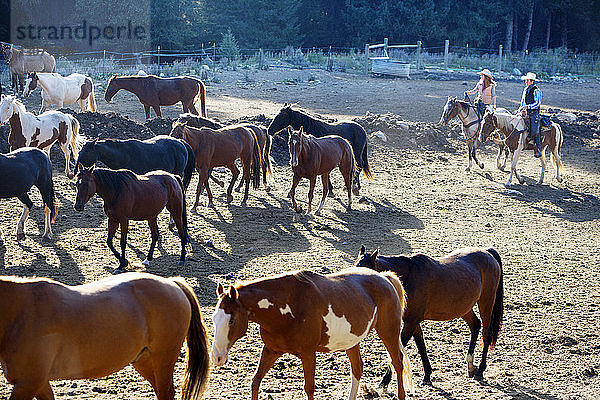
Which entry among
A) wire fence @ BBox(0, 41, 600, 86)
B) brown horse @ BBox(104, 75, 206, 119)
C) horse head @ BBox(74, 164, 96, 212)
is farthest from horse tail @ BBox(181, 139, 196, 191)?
wire fence @ BBox(0, 41, 600, 86)

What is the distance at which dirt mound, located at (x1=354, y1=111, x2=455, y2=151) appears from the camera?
19109mm

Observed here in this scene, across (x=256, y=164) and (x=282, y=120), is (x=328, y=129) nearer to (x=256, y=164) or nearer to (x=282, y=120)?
(x=282, y=120)

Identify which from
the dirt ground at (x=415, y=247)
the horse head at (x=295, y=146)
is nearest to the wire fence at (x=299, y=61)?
the dirt ground at (x=415, y=247)

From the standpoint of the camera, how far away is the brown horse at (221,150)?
12.2 metres

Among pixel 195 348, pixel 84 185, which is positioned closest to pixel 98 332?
pixel 195 348

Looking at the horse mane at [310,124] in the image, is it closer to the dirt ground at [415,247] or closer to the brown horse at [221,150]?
Answer: the dirt ground at [415,247]

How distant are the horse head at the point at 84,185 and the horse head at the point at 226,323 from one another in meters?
4.57

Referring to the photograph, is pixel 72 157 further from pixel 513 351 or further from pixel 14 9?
pixel 14 9

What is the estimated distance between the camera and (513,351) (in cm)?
705

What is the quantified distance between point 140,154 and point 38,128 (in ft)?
9.72

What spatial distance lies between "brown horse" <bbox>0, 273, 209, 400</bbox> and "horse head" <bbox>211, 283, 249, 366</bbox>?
1.16ft

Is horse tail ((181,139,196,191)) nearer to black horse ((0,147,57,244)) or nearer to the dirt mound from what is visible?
black horse ((0,147,57,244))

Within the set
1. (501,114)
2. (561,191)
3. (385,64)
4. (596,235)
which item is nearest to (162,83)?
(501,114)

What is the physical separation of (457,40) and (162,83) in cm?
3588
